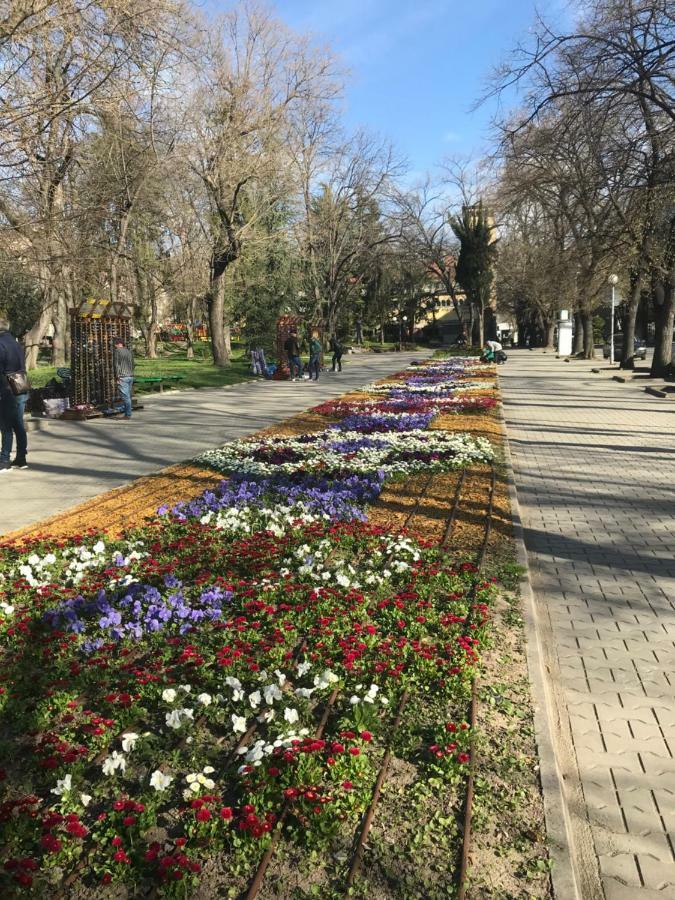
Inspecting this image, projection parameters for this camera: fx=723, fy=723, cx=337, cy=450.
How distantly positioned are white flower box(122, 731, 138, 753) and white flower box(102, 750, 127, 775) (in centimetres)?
10

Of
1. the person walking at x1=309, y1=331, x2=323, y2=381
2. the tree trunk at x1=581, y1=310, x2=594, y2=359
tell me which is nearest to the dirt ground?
the person walking at x1=309, y1=331, x2=323, y2=381

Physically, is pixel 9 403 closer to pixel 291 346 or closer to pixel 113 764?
pixel 113 764

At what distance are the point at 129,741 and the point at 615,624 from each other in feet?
10.7

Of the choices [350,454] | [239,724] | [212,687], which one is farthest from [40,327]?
[239,724]

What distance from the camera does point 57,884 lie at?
259 cm

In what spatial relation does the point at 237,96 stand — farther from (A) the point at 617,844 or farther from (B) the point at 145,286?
(A) the point at 617,844

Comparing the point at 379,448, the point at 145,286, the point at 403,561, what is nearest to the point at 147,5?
the point at 379,448

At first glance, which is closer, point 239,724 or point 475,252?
point 239,724

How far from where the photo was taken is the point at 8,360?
33.0 feet

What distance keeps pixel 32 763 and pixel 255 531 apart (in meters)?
3.87

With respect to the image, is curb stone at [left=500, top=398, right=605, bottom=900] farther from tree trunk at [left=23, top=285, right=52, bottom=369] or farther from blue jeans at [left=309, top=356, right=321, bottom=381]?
tree trunk at [left=23, top=285, right=52, bottom=369]

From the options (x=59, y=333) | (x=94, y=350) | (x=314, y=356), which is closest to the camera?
(x=94, y=350)

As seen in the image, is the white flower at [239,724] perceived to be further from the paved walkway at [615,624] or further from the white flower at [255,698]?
the paved walkway at [615,624]

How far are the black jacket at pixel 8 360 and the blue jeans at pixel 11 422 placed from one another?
0.37 feet
